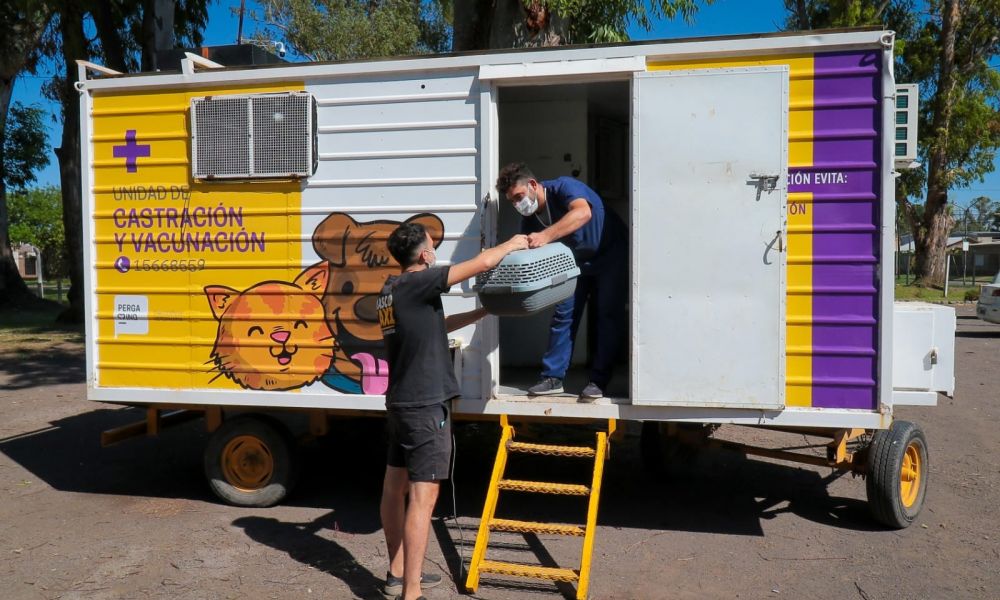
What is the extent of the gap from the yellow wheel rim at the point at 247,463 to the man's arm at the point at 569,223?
251 cm

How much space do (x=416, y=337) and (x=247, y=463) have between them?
7.85 feet

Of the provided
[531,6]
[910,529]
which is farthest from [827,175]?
[531,6]

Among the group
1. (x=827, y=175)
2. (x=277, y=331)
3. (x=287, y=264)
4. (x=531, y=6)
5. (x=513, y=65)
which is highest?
(x=531, y=6)

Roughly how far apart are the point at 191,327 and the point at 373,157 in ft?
5.55

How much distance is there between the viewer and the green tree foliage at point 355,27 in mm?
27406

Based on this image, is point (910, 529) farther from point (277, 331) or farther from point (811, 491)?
point (277, 331)

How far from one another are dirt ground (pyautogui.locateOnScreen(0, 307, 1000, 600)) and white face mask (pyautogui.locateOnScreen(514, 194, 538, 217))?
197 cm

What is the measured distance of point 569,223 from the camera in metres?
4.79

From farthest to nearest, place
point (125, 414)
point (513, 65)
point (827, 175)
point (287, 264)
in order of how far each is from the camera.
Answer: point (125, 414)
point (287, 264)
point (513, 65)
point (827, 175)

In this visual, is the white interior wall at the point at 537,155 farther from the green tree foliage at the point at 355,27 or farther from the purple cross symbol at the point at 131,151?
the green tree foliage at the point at 355,27

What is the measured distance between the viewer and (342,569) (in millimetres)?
4637

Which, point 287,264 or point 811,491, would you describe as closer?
point 287,264

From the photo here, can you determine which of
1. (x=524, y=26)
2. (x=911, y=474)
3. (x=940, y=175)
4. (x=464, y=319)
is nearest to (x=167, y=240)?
(x=464, y=319)

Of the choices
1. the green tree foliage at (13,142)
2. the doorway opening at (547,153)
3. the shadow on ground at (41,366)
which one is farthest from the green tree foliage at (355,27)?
the doorway opening at (547,153)
